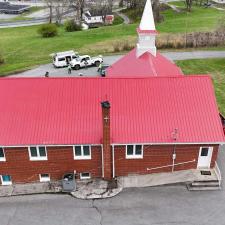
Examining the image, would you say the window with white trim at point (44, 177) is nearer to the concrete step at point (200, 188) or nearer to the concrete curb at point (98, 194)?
the concrete curb at point (98, 194)

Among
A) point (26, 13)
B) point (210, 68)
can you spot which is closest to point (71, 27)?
point (210, 68)

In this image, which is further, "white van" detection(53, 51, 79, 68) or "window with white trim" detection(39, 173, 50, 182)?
"white van" detection(53, 51, 79, 68)

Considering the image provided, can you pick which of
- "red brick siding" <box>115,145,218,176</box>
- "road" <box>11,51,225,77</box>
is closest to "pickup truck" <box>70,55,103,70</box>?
"road" <box>11,51,225,77</box>

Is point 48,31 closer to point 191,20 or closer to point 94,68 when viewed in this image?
point 94,68

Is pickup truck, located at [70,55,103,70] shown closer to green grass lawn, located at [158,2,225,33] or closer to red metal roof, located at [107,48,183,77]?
red metal roof, located at [107,48,183,77]

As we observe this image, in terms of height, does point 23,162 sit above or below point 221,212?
above

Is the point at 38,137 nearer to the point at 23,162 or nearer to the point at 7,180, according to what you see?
the point at 23,162

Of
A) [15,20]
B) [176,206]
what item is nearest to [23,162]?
[176,206]
